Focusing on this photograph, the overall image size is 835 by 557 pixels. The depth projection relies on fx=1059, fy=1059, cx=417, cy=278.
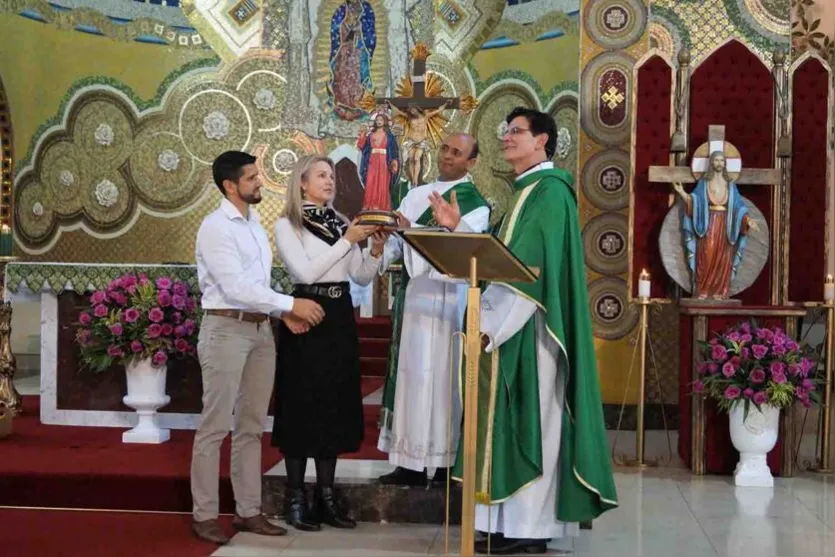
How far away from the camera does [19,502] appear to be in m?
5.42

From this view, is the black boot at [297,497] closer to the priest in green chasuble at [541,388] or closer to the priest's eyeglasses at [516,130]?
the priest in green chasuble at [541,388]

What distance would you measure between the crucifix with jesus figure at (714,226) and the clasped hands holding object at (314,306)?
9.85ft

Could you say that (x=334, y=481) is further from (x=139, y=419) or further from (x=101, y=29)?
(x=101, y=29)

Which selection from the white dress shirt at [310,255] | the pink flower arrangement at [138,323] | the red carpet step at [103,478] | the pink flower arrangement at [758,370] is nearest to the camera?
the white dress shirt at [310,255]

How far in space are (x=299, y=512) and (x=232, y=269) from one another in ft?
3.91

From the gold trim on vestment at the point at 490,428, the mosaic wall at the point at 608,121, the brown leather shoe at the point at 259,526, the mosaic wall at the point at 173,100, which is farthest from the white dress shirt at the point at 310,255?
the mosaic wall at the point at 173,100

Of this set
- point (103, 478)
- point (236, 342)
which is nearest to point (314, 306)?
point (236, 342)

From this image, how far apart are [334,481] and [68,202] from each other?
6.68 m

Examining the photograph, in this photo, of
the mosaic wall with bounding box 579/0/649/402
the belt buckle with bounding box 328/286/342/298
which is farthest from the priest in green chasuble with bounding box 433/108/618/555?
the mosaic wall with bounding box 579/0/649/402

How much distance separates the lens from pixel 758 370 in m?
6.28

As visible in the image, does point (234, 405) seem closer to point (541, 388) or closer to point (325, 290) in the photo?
point (325, 290)

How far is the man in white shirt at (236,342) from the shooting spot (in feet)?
14.8

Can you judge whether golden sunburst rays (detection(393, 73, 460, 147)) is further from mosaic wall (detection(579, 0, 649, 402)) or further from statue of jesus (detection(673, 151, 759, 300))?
mosaic wall (detection(579, 0, 649, 402))

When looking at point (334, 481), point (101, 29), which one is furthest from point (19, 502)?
point (101, 29)
